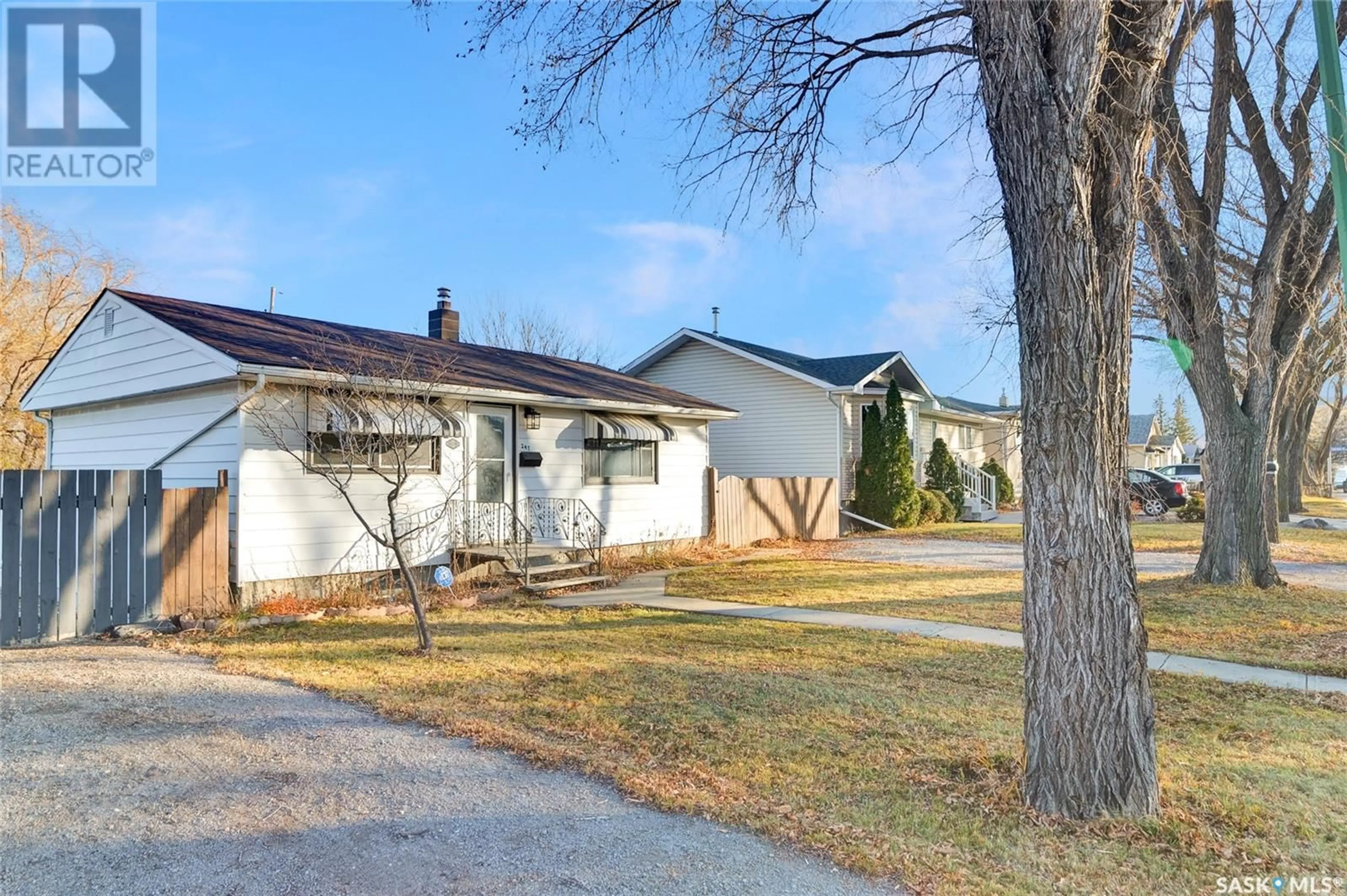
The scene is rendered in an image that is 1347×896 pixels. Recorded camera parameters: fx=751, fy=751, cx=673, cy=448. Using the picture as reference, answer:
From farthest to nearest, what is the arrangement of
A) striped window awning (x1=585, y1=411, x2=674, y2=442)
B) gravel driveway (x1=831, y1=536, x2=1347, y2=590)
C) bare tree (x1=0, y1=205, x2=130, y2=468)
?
bare tree (x1=0, y1=205, x2=130, y2=468), striped window awning (x1=585, y1=411, x2=674, y2=442), gravel driveway (x1=831, y1=536, x2=1347, y2=590)

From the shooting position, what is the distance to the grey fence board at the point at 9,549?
21.8ft

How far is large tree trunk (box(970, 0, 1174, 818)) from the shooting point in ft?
11.3

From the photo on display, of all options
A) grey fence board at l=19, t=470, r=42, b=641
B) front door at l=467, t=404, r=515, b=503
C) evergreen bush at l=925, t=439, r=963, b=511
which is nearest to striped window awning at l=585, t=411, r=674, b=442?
front door at l=467, t=404, r=515, b=503

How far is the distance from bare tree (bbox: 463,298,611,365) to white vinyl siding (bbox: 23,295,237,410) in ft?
75.2

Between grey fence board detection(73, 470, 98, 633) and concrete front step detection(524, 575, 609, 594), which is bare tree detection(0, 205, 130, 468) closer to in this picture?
grey fence board detection(73, 470, 98, 633)

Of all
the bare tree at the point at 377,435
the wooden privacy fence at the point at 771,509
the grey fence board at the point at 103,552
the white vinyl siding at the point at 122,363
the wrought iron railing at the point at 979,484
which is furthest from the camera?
the wrought iron railing at the point at 979,484

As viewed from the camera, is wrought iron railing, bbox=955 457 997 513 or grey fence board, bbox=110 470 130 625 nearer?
grey fence board, bbox=110 470 130 625

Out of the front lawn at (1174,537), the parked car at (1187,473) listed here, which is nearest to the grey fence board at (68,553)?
the front lawn at (1174,537)

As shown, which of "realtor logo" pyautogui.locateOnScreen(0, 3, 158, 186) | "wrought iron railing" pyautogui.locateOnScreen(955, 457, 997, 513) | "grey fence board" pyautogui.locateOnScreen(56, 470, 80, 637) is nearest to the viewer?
"grey fence board" pyautogui.locateOnScreen(56, 470, 80, 637)

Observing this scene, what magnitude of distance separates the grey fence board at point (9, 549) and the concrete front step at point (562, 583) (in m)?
5.13

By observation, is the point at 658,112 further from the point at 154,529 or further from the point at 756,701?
the point at 154,529

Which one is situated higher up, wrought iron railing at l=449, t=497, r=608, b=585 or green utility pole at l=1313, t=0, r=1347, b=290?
green utility pole at l=1313, t=0, r=1347, b=290

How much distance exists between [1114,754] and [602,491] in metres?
9.92

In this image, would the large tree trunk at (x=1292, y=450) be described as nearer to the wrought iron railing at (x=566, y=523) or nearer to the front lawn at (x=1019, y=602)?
the front lawn at (x=1019, y=602)
